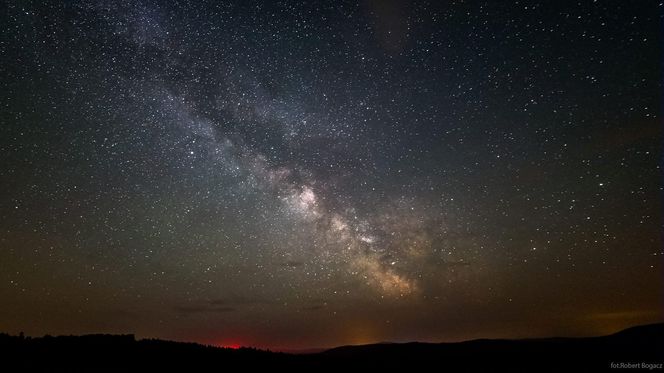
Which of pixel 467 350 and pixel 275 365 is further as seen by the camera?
pixel 467 350

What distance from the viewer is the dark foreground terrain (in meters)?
14.9

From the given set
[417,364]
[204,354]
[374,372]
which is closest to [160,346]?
[204,354]

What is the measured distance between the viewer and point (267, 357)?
22594 mm

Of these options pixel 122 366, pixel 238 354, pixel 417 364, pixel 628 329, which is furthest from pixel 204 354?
pixel 628 329

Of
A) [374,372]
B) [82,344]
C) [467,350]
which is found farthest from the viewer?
[467,350]

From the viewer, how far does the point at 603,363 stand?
82.2 feet

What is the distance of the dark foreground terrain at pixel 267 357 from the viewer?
14.9 metres

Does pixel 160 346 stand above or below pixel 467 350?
above

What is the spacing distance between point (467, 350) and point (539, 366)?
384 inches

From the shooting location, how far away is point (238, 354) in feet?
71.4

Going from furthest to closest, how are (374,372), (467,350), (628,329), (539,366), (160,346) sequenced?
(628,329) < (467,350) < (539,366) < (374,372) < (160,346)

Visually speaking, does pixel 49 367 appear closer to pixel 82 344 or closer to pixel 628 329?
pixel 82 344

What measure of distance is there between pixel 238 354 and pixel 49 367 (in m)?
10.1

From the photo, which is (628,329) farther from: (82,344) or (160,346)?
(82,344)
